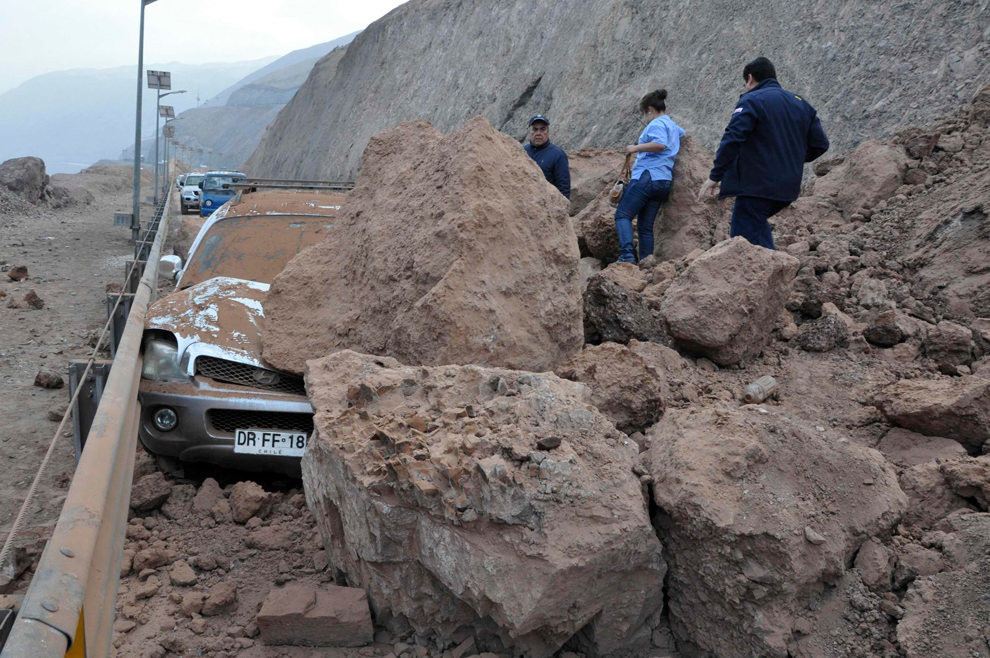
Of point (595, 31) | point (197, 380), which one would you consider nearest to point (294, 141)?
point (595, 31)

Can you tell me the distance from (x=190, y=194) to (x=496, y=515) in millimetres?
28521

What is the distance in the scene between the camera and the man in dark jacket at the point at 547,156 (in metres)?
6.51

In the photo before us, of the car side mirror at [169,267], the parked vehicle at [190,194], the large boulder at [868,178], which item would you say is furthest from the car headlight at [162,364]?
the parked vehicle at [190,194]

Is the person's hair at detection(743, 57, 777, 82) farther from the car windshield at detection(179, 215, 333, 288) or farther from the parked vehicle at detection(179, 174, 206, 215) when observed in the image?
the parked vehicle at detection(179, 174, 206, 215)

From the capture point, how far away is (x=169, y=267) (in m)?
4.99

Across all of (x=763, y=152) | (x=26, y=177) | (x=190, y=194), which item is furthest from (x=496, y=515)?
(x=190, y=194)

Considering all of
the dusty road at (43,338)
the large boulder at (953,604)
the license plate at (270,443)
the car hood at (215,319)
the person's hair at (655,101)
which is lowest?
the dusty road at (43,338)

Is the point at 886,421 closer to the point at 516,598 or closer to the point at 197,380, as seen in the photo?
the point at 516,598

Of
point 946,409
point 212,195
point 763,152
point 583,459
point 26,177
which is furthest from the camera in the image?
point 26,177

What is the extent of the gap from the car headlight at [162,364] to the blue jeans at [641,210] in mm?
3488

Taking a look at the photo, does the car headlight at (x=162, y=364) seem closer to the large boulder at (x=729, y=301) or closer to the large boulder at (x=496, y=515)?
the large boulder at (x=496, y=515)

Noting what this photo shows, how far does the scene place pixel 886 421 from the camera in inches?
122

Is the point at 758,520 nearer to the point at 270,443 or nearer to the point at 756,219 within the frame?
the point at 270,443

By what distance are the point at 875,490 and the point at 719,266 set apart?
5.43ft
